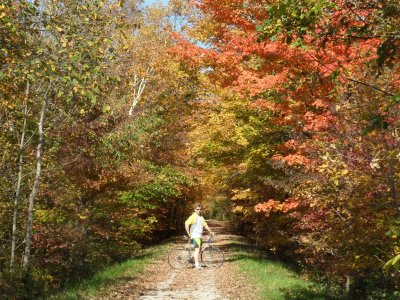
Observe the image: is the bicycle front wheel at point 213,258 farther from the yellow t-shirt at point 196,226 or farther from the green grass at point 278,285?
the yellow t-shirt at point 196,226

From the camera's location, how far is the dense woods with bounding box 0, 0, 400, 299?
587 cm

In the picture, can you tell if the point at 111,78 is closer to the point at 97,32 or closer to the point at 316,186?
the point at 97,32

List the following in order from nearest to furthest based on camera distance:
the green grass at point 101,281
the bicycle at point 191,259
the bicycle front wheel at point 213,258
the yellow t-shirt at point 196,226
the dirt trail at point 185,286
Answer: the green grass at point 101,281
the dirt trail at point 185,286
the yellow t-shirt at point 196,226
the bicycle at point 191,259
the bicycle front wheel at point 213,258

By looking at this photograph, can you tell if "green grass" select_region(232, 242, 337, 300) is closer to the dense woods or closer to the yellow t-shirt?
the dense woods

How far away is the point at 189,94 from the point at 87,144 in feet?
→ 50.9

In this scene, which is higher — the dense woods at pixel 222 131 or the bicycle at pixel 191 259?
the dense woods at pixel 222 131


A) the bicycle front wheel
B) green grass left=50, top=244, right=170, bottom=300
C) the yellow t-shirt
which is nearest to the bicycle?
the bicycle front wheel

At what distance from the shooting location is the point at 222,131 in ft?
58.3

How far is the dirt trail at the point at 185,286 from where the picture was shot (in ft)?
32.5

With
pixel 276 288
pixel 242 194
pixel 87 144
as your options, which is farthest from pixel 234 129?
pixel 276 288

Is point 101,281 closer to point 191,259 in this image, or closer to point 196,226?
point 196,226

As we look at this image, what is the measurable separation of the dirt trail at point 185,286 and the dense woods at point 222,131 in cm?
187

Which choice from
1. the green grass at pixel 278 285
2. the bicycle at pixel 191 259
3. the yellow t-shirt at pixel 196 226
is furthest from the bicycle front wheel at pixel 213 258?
the yellow t-shirt at pixel 196 226

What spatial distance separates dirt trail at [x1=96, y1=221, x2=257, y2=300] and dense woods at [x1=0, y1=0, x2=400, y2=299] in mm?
1865
